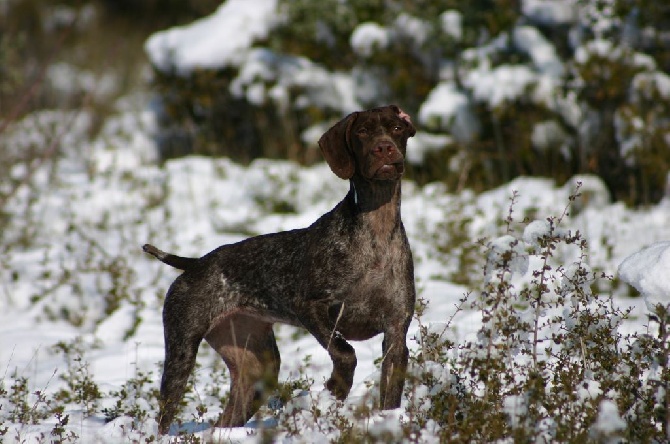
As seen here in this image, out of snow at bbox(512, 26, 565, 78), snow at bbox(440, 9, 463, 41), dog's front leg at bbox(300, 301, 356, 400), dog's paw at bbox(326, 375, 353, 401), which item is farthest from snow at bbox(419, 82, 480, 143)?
dog's paw at bbox(326, 375, 353, 401)

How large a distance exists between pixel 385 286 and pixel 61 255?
541 centimetres

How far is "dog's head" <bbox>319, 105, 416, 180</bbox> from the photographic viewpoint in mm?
4602

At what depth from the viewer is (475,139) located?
35.0 feet

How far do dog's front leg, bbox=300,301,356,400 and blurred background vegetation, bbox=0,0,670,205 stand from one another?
4386 millimetres

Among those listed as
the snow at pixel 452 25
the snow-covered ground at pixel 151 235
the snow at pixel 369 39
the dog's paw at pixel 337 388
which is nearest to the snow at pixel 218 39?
the snow-covered ground at pixel 151 235

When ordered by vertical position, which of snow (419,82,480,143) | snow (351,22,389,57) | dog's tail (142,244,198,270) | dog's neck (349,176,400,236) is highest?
snow (351,22,389,57)

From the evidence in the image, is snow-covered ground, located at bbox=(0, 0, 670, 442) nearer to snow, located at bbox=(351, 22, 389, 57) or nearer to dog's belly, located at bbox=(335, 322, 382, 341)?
snow, located at bbox=(351, 22, 389, 57)

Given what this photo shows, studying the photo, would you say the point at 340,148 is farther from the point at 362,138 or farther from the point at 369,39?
the point at 369,39

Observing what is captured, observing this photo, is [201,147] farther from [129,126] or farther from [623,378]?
[623,378]

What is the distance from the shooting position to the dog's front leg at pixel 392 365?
434 centimetres

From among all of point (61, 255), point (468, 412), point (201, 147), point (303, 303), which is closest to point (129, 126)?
point (201, 147)

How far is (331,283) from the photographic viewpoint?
463cm

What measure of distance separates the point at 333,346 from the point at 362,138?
3.57ft

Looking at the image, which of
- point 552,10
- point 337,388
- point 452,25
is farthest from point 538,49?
point 337,388
